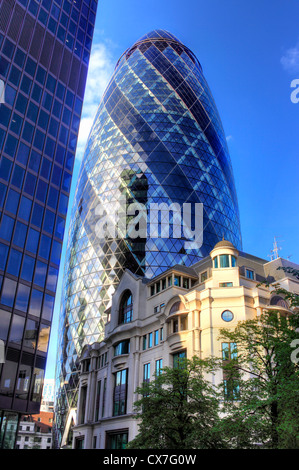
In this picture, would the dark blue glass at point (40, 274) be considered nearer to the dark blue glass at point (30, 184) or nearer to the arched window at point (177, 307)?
the dark blue glass at point (30, 184)

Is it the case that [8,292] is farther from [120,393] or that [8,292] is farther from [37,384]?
[120,393]

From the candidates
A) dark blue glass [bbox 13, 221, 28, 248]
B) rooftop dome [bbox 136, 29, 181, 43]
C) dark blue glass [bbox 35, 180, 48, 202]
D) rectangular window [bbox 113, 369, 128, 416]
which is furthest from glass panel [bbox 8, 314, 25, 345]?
rooftop dome [bbox 136, 29, 181, 43]

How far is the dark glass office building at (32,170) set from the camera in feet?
104

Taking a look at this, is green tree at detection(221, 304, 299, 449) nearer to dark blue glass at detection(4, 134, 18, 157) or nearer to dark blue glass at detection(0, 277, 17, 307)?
dark blue glass at detection(0, 277, 17, 307)

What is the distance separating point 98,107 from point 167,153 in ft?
96.0

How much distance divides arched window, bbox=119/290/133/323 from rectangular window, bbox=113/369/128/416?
19.4 ft

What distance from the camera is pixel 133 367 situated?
44000 millimetres

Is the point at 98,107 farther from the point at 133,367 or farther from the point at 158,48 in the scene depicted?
the point at 133,367

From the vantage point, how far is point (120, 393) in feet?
148

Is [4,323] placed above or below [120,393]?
above

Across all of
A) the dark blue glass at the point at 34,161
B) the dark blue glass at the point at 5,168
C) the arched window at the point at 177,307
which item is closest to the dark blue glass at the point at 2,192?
the dark blue glass at the point at 5,168

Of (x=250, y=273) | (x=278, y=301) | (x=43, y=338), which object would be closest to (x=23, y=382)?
(x=43, y=338)

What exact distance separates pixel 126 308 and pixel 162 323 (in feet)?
32.0
